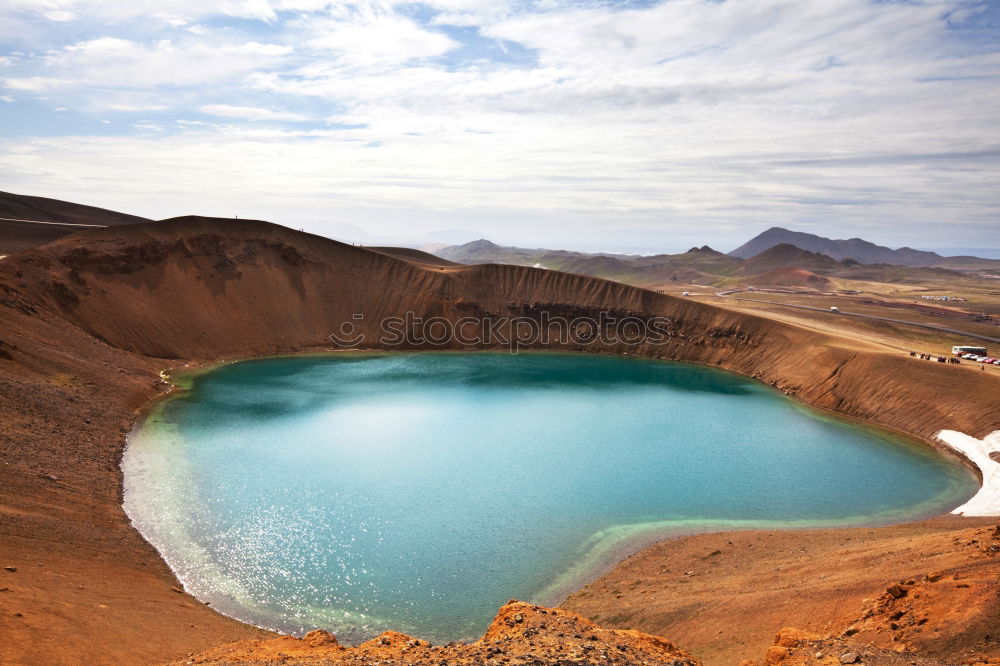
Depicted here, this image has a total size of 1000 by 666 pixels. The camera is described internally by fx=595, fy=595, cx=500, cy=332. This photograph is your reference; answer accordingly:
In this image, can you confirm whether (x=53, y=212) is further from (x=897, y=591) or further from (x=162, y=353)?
(x=897, y=591)

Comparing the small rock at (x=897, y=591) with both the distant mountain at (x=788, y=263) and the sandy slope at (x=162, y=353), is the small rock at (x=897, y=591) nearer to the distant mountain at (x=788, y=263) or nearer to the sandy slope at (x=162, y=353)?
the sandy slope at (x=162, y=353)

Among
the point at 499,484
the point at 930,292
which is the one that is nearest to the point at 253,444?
the point at 499,484

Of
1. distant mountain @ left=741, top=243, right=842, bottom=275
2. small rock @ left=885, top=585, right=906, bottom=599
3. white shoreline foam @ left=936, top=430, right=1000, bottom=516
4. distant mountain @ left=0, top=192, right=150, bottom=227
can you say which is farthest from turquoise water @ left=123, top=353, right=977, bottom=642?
distant mountain @ left=741, top=243, right=842, bottom=275

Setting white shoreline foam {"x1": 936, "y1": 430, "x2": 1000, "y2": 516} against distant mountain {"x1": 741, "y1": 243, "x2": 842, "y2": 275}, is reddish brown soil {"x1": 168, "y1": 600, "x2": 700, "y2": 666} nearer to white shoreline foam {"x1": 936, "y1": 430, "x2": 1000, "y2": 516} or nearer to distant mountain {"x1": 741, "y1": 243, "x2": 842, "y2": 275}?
white shoreline foam {"x1": 936, "y1": 430, "x2": 1000, "y2": 516}

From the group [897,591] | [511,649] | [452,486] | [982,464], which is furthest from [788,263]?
[511,649]

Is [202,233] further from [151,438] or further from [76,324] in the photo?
[151,438]

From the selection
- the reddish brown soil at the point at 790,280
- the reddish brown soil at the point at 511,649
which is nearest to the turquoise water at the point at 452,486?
the reddish brown soil at the point at 511,649
